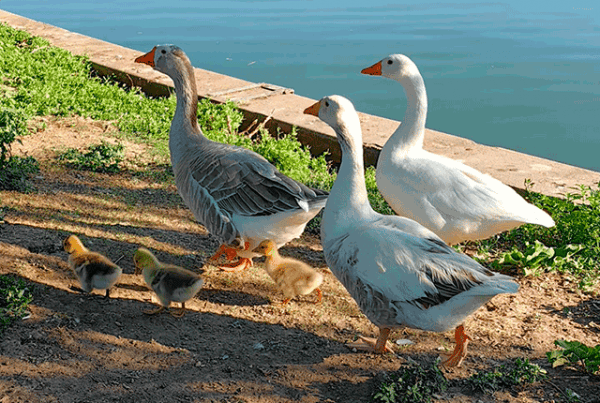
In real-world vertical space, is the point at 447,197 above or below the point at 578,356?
above

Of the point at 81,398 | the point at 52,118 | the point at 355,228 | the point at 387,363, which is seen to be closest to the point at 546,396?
the point at 387,363

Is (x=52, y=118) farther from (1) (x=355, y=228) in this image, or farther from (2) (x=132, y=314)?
(1) (x=355, y=228)

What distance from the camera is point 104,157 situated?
7125mm

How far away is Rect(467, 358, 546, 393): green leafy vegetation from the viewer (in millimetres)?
3838

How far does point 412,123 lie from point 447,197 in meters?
0.86

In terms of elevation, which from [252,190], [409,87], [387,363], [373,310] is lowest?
[387,363]

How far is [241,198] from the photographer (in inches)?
199

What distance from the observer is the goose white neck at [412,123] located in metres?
5.48

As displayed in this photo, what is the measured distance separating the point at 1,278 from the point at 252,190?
1.88 meters

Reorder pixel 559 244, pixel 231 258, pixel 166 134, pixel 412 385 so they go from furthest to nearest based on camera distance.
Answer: pixel 166 134 < pixel 559 244 < pixel 231 258 < pixel 412 385

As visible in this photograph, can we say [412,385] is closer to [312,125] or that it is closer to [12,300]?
[12,300]

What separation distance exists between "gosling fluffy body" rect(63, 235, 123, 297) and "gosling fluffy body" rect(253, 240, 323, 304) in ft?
3.56

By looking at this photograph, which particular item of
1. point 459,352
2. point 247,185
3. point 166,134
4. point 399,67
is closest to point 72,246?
point 247,185

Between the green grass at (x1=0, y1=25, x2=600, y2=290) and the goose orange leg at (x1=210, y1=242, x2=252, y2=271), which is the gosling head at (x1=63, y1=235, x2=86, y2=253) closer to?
the goose orange leg at (x1=210, y1=242, x2=252, y2=271)
